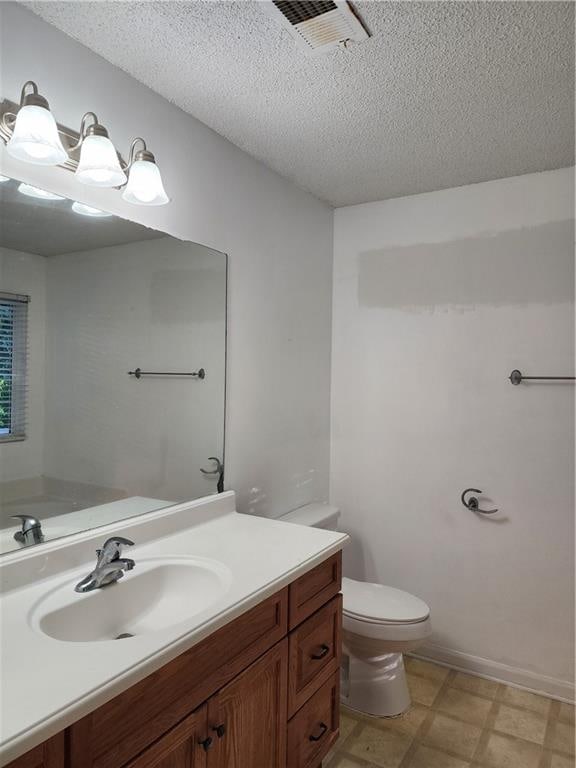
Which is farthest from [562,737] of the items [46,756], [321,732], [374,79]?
[374,79]

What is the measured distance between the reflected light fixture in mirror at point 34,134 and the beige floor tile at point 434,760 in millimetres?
2284

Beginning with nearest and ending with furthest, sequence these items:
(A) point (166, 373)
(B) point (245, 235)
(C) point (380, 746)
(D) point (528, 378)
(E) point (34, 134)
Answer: (E) point (34, 134), (A) point (166, 373), (C) point (380, 746), (B) point (245, 235), (D) point (528, 378)

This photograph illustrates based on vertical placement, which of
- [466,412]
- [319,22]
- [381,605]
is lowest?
[381,605]

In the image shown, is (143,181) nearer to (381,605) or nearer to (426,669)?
(381,605)

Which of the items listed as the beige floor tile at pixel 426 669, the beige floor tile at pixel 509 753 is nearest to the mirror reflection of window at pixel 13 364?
the beige floor tile at pixel 509 753

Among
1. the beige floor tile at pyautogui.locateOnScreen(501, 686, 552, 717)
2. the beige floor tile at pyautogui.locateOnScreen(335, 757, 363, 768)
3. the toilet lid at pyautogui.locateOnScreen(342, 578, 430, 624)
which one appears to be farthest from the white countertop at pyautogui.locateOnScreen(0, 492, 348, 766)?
the beige floor tile at pyautogui.locateOnScreen(501, 686, 552, 717)

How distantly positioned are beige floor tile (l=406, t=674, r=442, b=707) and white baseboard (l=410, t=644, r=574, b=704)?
6.2 inches

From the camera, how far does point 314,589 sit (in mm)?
1542

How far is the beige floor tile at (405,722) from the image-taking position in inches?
79.0

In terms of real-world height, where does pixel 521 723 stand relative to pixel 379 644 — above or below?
below

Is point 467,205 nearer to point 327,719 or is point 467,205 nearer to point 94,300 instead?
→ point 94,300

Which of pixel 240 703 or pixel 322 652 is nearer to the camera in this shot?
pixel 240 703

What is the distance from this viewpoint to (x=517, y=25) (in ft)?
4.43

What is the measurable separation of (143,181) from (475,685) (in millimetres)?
2503
